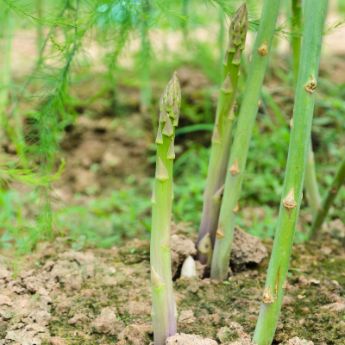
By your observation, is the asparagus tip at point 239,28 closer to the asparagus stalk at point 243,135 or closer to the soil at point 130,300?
the asparagus stalk at point 243,135

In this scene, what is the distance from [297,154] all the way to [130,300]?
669 mm

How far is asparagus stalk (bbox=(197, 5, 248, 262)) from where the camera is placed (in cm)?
176

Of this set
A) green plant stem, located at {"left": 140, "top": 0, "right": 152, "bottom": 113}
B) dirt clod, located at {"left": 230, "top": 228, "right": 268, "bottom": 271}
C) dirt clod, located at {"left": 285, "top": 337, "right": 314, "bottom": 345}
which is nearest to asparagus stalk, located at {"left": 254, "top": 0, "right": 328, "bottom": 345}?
dirt clod, located at {"left": 285, "top": 337, "right": 314, "bottom": 345}

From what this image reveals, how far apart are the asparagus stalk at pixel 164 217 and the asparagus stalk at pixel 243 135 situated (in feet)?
1.02

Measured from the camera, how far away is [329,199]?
89.2 inches

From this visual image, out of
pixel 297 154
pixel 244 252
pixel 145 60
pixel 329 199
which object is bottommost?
pixel 244 252

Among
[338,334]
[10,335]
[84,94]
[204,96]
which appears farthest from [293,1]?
[84,94]

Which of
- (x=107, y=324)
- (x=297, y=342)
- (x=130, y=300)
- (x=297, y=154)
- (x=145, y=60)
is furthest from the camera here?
(x=145, y=60)

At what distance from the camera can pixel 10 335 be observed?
171 cm

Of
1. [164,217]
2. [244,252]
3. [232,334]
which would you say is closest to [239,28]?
[164,217]

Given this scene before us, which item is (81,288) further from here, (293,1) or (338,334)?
(293,1)

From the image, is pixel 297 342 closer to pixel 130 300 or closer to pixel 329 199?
pixel 130 300

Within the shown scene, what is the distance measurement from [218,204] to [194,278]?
0.23 meters

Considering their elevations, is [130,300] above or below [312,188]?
below
